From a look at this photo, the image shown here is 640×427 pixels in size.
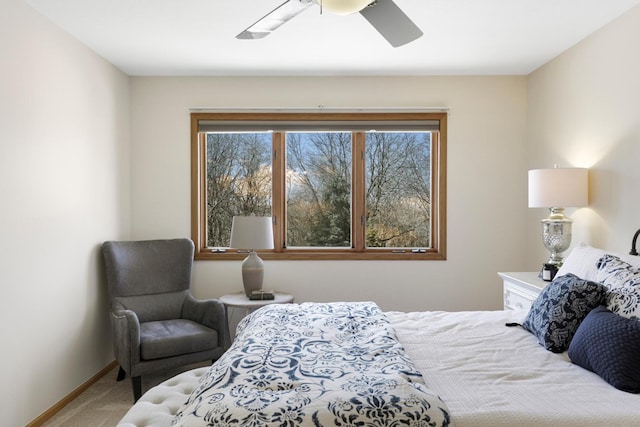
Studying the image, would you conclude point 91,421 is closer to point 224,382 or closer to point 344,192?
point 224,382

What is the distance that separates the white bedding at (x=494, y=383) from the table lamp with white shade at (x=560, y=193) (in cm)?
105

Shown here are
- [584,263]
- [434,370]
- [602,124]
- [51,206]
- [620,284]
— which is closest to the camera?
[434,370]

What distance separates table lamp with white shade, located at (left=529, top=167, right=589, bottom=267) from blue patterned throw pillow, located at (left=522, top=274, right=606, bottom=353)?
3.75 ft

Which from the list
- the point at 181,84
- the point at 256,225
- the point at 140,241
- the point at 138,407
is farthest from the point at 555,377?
the point at 181,84

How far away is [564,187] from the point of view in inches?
124

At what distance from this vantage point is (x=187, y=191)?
4227mm

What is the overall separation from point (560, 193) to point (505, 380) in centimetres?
191

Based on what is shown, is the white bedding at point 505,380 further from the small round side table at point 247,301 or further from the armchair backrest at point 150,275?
the armchair backrest at point 150,275

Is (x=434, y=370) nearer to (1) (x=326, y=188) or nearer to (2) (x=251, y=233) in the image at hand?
(2) (x=251, y=233)

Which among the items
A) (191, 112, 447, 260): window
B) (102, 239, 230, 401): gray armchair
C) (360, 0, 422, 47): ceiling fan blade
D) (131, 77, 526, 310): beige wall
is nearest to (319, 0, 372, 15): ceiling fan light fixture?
(360, 0, 422, 47): ceiling fan blade

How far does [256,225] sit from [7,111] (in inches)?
70.1

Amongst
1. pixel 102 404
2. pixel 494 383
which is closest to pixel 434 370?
pixel 494 383

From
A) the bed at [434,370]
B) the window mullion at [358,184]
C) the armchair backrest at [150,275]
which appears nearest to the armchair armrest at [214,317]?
the armchair backrest at [150,275]

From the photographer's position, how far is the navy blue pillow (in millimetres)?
1604
